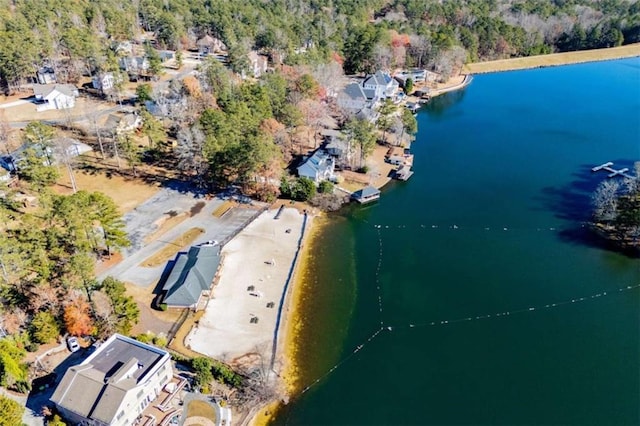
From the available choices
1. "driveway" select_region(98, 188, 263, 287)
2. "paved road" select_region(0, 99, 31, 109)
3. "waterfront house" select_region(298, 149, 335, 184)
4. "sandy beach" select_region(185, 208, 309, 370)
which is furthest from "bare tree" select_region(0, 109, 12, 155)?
"waterfront house" select_region(298, 149, 335, 184)

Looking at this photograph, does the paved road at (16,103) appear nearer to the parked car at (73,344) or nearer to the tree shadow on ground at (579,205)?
the parked car at (73,344)

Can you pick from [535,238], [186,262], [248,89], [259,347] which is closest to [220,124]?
[248,89]

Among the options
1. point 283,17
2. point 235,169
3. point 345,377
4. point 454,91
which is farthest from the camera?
point 283,17

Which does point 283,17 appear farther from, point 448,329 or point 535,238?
point 448,329

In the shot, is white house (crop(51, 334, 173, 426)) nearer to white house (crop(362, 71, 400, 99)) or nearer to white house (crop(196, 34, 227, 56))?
white house (crop(362, 71, 400, 99))

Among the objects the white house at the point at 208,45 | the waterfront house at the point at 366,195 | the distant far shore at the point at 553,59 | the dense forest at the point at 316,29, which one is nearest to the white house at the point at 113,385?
the waterfront house at the point at 366,195

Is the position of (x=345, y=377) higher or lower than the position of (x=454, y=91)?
lower
